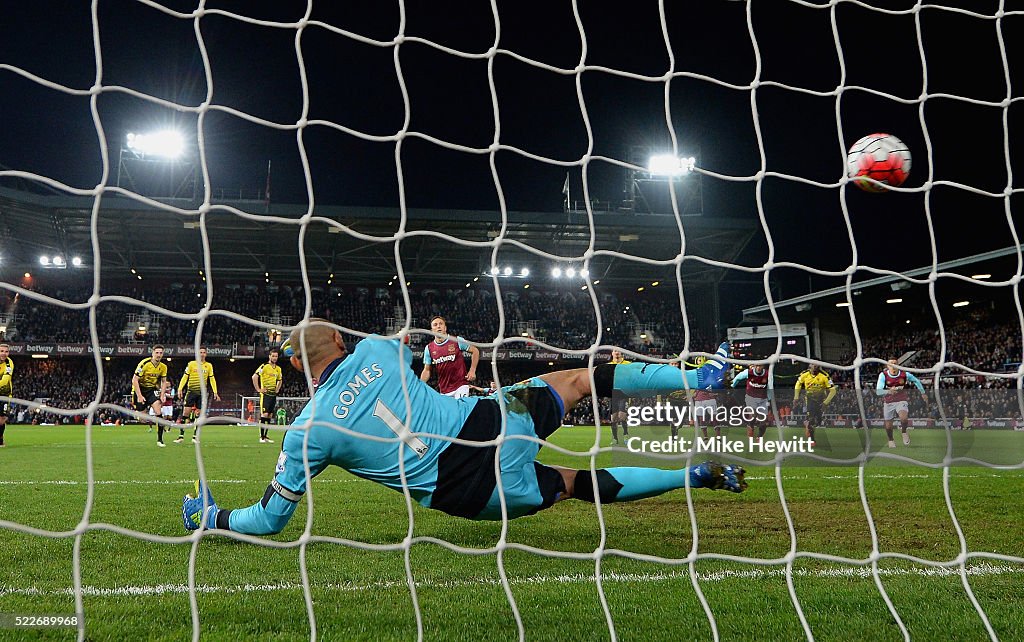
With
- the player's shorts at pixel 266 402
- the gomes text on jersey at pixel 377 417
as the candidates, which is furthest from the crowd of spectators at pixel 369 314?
the gomes text on jersey at pixel 377 417

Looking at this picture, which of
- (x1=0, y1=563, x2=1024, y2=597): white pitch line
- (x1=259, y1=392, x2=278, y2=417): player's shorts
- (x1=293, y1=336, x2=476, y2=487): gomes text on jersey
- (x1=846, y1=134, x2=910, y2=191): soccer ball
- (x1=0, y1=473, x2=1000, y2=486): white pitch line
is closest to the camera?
(x1=0, y1=563, x2=1024, y2=597): white pitch line

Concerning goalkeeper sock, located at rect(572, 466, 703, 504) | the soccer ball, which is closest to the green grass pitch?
goalkeeper sock, located at rect(572, 466, 703, 504)

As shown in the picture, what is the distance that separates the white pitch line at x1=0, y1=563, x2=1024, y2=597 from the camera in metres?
2.70

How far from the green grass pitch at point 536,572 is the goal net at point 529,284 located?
3cm

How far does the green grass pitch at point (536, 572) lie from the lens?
232 centimetres

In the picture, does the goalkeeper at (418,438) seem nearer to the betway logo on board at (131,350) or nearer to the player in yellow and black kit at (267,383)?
the player in yellow and black kit at (267,383)

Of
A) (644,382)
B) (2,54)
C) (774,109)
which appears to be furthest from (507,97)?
(644,382)

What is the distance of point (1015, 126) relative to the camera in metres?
16.9

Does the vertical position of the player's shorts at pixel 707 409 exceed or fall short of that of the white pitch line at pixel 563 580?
it exceeds it

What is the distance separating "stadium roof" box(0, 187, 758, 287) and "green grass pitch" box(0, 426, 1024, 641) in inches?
749

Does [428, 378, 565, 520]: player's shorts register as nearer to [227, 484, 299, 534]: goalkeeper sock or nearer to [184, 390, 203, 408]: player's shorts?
[227, 484, 299, 534]: goalkeeper sock

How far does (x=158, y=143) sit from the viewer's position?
83.3ft

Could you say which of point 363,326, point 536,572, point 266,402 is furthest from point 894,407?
point 363,326

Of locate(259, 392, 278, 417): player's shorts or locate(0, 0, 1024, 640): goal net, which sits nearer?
locate(0, 0, 1024, 640): goal net
